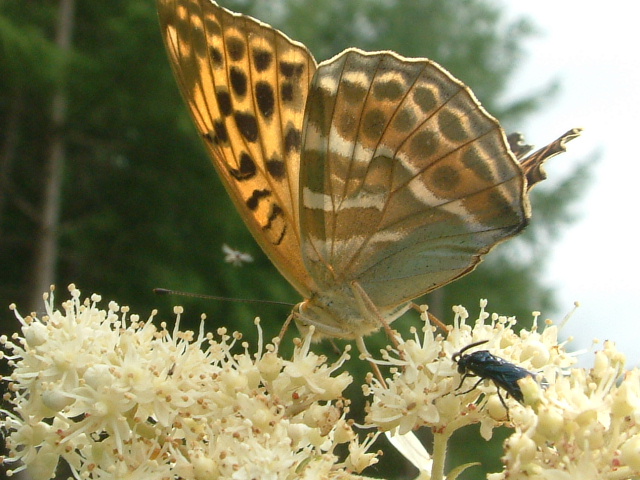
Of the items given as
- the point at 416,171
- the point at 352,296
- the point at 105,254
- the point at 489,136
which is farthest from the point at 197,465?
the point at 105,254

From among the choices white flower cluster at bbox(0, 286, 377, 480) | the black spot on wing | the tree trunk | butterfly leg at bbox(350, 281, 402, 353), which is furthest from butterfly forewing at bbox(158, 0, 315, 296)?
the tree trunk

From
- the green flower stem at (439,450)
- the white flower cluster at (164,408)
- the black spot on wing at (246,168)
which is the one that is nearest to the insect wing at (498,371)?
the green flower stem at (439,450)

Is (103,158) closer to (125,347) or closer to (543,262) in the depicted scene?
(125,347)

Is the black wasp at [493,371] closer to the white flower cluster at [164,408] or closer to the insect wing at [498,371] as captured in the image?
the insect wing at [498,371]

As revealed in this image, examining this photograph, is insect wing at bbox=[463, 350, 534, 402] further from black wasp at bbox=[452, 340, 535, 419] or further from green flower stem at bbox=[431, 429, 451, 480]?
green flower stem at bbox=[431, 429, 451, 480]

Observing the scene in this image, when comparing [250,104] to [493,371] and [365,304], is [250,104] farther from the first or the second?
[493,371]

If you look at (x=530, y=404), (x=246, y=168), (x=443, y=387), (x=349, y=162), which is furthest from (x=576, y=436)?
(x=246, y=168)
